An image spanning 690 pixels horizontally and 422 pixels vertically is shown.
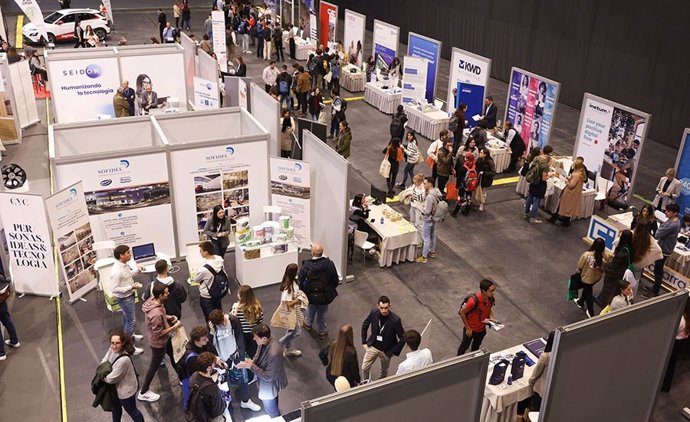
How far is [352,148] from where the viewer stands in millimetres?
14938

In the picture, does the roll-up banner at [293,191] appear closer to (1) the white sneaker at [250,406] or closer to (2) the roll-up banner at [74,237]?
(2) the roll-up banner at [74,237]

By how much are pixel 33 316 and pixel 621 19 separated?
51.3 ft

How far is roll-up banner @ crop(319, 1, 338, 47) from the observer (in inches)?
822

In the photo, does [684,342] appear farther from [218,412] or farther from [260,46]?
[260,46]

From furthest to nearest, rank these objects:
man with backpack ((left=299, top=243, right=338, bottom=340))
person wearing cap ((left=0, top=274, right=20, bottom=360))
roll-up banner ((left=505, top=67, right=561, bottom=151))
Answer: roll-up banner ((left=505, top=67, right=561, bottom=151)), man with backpack ((left=299, top=243, right=338, bottom=340)), person wearing cap ((left=0, top=274, right=20, bottom=360))

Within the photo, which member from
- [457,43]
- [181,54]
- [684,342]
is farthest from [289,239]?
[457,43]

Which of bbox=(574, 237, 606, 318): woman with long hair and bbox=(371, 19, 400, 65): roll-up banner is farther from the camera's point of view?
bbox=(371, 19, 400, 65): roll-up banner

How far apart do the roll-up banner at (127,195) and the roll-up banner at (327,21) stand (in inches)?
508

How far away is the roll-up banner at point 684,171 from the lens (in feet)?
35.6

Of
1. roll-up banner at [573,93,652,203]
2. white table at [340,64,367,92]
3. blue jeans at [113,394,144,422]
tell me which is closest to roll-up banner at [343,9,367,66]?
white table at [340,64,367,92]

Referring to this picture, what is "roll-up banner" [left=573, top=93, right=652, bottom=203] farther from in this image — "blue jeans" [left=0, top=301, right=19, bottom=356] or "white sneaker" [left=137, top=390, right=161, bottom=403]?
"blue jeans" [left=0, top=301, right=19, bottom=356]

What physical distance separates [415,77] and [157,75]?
6.47 m

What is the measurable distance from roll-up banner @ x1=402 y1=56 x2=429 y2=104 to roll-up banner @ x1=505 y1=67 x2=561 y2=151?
249 cm

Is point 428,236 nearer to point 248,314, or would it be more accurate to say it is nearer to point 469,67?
point 248,314
